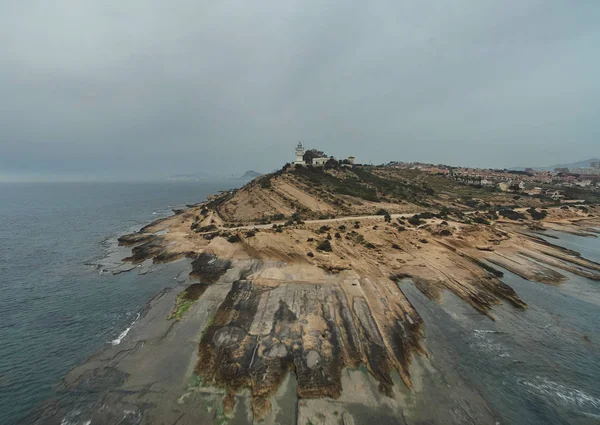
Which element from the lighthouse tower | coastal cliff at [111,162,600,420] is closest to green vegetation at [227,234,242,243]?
coastal cliff at [111,162,600,420]

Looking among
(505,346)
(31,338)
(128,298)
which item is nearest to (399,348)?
(505,346)

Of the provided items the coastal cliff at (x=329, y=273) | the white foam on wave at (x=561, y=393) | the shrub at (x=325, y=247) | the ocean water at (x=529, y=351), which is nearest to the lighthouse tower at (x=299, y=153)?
the coastal cliff at (x=329, y=273)

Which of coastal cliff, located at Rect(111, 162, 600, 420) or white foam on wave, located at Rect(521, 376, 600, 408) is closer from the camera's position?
white foam on wave, located at Rect(521, 376, 600, 408)

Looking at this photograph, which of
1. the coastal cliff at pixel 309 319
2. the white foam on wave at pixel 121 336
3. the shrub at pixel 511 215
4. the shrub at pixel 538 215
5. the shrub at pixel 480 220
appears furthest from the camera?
the shrub at pixel 538 215

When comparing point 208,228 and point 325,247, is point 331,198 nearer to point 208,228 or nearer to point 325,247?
point 325,247

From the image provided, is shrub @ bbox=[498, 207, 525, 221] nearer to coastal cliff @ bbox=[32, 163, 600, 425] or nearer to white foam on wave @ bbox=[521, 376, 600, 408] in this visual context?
coastal cliff @ bbox=[32, 163, 600, 425]

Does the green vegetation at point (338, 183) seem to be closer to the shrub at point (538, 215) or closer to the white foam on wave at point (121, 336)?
the shrub at point (538, 215)

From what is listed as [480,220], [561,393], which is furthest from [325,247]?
[480,220]

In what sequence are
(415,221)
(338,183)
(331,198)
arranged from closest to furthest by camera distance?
(415,221) → (331,198) → (338,183)
